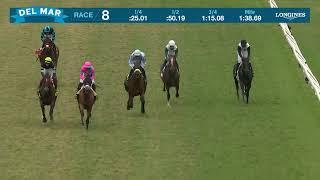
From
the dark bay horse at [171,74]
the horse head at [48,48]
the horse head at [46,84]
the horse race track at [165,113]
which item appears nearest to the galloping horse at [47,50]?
the horse head at [48,48]

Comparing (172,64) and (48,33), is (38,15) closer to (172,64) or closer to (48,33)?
(48,33)

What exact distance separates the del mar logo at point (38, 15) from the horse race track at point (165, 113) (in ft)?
1.37

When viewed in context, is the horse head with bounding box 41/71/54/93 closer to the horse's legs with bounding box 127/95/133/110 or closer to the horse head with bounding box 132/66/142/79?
the horse head with bounding box 132/66/142/79

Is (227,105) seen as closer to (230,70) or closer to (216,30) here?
(230,70)

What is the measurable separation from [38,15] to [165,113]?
660 inches

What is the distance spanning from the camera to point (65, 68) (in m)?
39.4

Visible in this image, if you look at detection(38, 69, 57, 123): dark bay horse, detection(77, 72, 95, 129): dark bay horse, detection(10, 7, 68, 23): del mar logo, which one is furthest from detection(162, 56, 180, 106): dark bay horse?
detection(10, 7, 68, 23): del mar logo

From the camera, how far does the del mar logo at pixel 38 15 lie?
156ft

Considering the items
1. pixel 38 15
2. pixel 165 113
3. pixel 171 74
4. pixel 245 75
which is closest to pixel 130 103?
pixel 165 113

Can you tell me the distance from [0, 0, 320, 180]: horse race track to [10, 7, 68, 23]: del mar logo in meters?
0.42

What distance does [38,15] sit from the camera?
47688 mm

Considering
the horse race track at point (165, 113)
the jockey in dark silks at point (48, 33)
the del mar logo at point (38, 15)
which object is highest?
the del mar logo at point (38, 15)

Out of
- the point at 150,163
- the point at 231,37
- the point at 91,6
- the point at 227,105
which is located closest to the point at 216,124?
the point at 227,105

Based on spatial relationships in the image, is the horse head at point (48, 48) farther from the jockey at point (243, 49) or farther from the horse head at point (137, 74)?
the jockey at point (243, 49)
